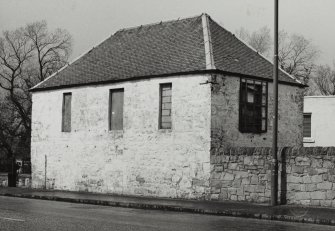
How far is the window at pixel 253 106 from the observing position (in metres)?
24.4

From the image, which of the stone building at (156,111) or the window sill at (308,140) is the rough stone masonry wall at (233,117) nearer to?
the stone building at (156,111)

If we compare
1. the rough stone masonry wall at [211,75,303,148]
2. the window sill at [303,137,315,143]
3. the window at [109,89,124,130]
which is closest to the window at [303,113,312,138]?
the window sill at [303,137,315,143]

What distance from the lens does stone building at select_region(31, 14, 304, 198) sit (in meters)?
23.5

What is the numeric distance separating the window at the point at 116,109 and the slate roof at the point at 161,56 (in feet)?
2.11

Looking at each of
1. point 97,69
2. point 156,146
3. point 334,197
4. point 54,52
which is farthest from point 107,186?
point 54,52

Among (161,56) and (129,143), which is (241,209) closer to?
(129,143)

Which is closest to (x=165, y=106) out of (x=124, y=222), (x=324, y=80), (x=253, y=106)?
(x=253, y=106)

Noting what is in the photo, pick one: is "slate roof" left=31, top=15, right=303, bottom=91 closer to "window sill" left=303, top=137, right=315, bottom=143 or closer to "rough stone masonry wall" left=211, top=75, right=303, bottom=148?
"rough stone masonry wall" left=211, top=75, right=303, bottom=148

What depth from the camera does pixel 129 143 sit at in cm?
2588

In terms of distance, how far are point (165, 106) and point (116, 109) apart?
2.97 metres

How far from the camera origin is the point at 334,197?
62.6 feet

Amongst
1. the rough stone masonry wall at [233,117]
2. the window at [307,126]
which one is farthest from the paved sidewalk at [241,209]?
the window at [307,126]

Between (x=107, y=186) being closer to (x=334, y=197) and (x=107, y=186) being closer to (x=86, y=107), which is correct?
(x=86, y=107)

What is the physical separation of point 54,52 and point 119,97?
127 ft
